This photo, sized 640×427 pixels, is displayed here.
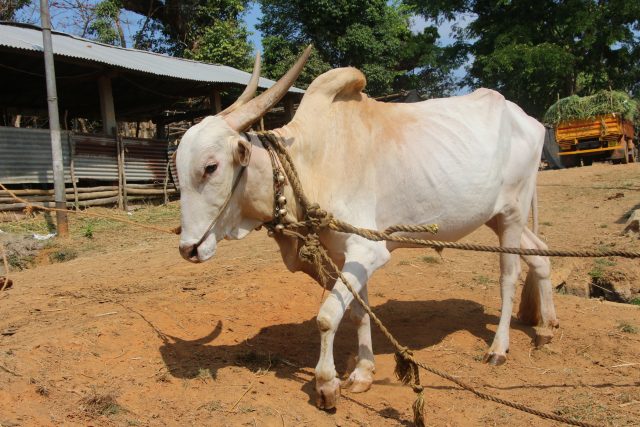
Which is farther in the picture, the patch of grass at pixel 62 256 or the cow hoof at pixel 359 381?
the patch of grass at pixel 62 256

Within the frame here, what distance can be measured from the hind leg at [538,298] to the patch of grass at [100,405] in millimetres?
3001

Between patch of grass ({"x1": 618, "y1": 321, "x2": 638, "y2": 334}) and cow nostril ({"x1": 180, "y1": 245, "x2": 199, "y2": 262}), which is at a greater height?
cow nostril ({"x1": 180, "y1": 245, "x2": 199, "y2": 262})

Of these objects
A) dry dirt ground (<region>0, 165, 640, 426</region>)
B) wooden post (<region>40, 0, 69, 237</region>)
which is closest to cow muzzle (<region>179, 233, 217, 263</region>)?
dry dirt ground (<region>0, 165, 640, 426</region>)

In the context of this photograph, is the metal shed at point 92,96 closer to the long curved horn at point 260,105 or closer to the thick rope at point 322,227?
the long curved horn at point 260,105

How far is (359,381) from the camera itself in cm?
345

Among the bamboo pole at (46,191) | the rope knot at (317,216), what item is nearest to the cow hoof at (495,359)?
the rope knot at (317,216)

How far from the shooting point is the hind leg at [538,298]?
444 centimetres

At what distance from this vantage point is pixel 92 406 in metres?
2.90

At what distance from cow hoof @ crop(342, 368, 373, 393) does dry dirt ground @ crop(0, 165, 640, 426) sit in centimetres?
6

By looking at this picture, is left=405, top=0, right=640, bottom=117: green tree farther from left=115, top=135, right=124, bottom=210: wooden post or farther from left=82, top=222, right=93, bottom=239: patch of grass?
A: left=82, top=222, right=93, bottom=239: patch of grass

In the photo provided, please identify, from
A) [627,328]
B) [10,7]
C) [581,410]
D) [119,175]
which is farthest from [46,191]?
[10,7]

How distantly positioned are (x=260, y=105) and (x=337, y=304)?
3.88 ft

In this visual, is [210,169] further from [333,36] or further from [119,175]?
[333,36]

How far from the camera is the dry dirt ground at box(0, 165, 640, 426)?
3080 millimetres
